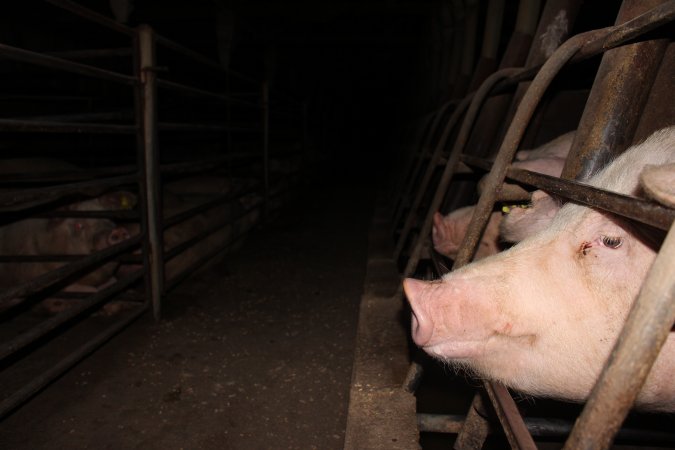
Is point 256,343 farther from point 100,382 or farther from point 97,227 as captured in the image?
point 97,227

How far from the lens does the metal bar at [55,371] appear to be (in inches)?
85.3

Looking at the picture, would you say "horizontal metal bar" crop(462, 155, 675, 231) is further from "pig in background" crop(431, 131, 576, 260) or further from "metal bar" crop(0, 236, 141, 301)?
"metal bar" crop(0, 236, 141, 301)

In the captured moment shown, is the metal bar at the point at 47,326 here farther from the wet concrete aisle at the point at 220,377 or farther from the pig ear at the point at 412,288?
the pig ear at the point at 412,288

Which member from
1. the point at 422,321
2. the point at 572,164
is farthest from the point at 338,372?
the point at 572,164

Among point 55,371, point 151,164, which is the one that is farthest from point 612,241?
point 151,164

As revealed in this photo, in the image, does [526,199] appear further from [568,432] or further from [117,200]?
[117,200]

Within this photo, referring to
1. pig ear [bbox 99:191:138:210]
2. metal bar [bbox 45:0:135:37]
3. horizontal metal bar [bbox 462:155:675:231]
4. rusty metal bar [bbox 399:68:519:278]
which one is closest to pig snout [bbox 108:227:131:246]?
pig ear [bbox 99:191:138:210]

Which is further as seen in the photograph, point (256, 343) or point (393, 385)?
point (256, 343)

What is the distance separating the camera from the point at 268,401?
105 inches

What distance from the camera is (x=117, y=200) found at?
3.90 m

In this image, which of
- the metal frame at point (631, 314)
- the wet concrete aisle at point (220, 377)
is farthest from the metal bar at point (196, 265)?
the metal frame at point (631, 314)

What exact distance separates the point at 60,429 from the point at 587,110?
297 cm

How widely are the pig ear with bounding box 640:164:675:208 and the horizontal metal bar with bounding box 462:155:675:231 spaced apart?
23mm

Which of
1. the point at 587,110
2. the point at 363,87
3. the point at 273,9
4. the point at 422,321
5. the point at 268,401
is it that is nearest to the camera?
the point at 422,321
